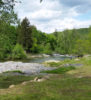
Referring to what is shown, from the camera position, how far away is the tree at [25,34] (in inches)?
3157

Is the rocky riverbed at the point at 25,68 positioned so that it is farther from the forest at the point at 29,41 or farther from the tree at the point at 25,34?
the tree at the point at 25,34

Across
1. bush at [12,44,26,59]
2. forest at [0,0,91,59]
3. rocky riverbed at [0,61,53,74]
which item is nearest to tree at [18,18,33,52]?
forest at [0,0,91,59]

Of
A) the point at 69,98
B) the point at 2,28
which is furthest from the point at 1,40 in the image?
the point at 69,98

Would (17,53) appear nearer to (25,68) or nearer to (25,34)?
(25,34)

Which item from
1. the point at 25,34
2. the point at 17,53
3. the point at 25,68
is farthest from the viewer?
the point at 25,34

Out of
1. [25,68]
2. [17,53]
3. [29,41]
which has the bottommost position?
[25,68]

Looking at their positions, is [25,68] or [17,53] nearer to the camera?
[25,68]

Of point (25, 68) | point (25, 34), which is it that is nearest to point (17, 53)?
point (25, 34)

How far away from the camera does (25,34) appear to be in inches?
3172

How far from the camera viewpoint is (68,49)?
101 m

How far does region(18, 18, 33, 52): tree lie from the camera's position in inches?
3157

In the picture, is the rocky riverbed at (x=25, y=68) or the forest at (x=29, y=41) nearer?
the forest at (x=29, y=41)

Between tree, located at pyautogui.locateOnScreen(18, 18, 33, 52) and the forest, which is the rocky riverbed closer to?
the forest

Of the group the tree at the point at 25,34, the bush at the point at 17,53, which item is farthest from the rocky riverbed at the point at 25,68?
the tree at the point at 25,34
